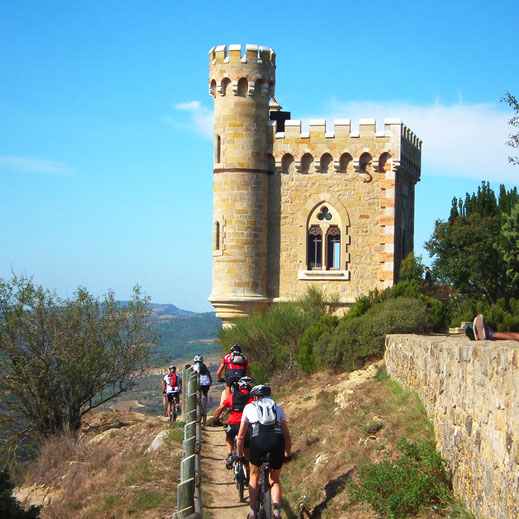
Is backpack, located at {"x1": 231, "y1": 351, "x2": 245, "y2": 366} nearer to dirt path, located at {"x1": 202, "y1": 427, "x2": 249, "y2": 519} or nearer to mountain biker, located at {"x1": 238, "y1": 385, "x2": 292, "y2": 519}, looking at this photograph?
dirt path, located at {"x1": 202, "y1": 427, "x2": 249, "y2": 519}

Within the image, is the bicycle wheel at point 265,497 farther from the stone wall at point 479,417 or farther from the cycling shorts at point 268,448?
the stone wall at point 479,417

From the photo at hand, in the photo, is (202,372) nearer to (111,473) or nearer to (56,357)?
(111,473)

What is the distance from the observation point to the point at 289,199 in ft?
88.1

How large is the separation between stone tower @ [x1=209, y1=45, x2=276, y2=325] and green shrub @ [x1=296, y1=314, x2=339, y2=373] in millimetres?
3742

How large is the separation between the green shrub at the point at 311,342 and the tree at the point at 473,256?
5.38 metres

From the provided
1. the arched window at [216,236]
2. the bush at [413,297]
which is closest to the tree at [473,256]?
the bush at [413,297]

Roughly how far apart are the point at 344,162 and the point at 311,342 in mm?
6768

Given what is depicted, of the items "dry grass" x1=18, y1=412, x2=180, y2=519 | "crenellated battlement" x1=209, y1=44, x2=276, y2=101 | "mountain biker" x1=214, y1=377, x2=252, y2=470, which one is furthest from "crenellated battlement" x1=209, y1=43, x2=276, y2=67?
"mountain biker" x1=214, y1=377, x2=252, y2=470

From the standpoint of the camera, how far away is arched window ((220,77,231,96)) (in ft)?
86.9

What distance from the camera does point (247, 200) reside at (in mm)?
26375

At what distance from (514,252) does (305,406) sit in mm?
10493

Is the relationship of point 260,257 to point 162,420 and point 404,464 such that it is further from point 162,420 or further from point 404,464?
point 404,464

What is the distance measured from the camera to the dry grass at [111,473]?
→ 1309cm

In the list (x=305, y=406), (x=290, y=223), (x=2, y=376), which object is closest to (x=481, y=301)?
(x=290, y=223)
